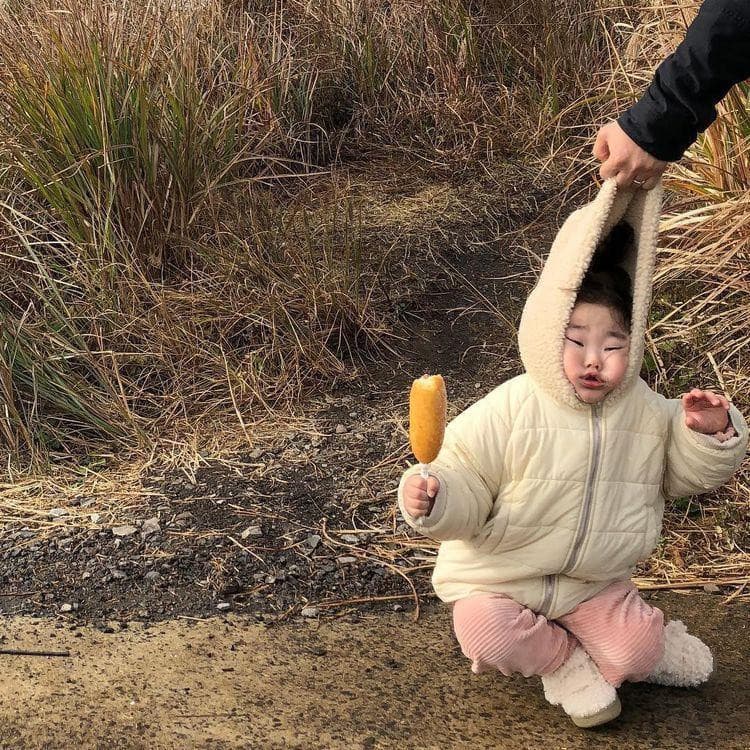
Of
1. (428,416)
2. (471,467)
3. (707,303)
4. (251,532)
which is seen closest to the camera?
(428,416)

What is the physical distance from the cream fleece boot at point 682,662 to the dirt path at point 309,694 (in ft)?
0.14

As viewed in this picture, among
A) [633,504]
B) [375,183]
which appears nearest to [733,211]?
[633,504]

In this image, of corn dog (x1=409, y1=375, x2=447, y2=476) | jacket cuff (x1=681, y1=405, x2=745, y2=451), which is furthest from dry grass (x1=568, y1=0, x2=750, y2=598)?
corn dog (x1=409, y1=375, x2=447, y2=476)

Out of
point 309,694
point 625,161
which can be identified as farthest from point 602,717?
point 625,161

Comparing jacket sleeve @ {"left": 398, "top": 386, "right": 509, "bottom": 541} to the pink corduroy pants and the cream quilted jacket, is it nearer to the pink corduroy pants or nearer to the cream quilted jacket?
the cream quilted jacket

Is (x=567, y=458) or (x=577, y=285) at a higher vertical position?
(x=577, y=285)

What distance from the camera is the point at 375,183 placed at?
613 cm

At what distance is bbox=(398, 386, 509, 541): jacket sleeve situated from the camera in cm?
243

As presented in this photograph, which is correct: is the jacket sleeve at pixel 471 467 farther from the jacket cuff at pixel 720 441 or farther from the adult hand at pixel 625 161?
the adult hand at pixel 625 161

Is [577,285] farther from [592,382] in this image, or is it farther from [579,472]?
[579,472]

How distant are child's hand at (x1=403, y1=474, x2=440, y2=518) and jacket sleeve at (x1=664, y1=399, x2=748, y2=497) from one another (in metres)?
0.59

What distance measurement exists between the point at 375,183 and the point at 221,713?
3967 millimetres

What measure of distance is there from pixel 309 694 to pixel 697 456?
3.68 ft

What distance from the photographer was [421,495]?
7.74 feet
